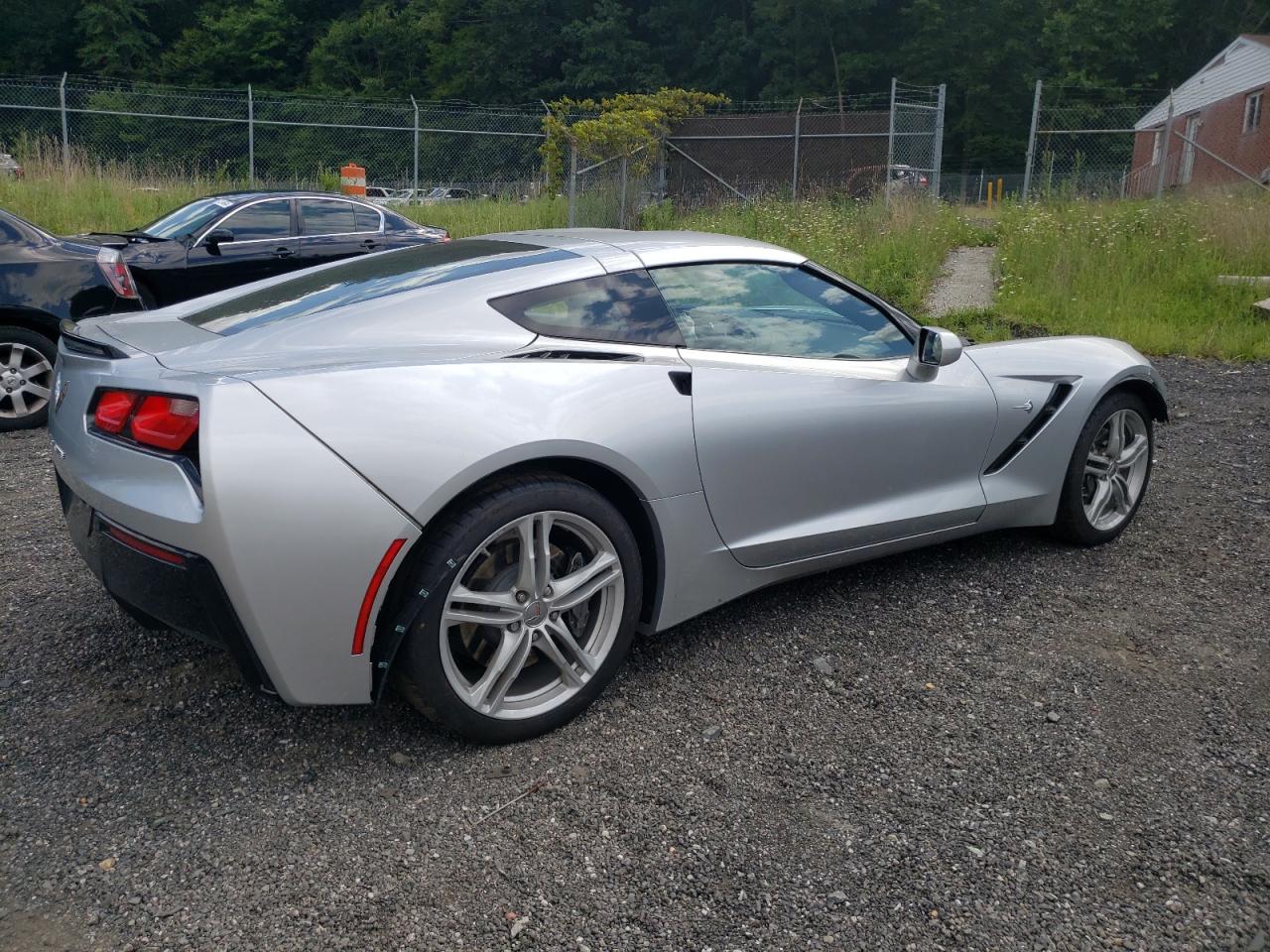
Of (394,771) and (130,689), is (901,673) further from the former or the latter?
(130,689)

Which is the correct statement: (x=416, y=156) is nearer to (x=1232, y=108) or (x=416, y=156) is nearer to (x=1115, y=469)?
(x=1115, y=469)

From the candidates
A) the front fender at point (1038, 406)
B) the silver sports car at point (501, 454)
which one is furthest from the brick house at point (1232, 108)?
the silver sports car at point (501, 454)

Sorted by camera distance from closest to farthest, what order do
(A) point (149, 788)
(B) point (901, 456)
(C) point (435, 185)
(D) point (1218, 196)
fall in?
(A) point (149, 788) → (B) point (901, 456) → (D) point (1218, 196) → (C) point (435, 185)

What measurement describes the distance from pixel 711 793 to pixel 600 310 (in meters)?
1.42

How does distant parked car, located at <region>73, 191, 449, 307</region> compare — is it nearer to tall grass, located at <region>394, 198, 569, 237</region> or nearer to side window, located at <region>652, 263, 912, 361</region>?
side window, located at <region>652, 263, 912, 361</region>

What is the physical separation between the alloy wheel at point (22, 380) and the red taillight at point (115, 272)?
0.62m

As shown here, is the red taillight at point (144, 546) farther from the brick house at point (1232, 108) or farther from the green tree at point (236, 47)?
the green tree at point (236, 47)

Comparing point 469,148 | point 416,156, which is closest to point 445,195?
point 416,156

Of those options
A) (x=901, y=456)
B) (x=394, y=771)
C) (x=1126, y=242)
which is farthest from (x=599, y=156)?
(x=394, y=771)

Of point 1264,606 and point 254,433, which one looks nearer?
point 254,433

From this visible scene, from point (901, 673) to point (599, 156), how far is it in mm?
15661

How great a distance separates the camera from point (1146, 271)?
11.2m

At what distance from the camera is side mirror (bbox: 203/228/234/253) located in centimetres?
898

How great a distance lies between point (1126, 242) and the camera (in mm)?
11758
